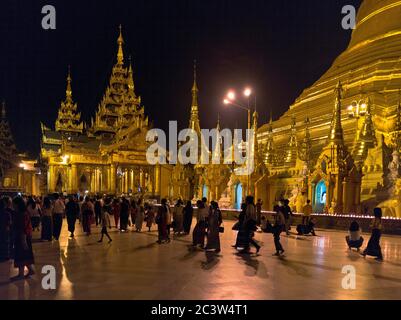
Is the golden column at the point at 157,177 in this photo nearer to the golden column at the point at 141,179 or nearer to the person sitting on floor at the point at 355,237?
the golden column at the point at 141,179

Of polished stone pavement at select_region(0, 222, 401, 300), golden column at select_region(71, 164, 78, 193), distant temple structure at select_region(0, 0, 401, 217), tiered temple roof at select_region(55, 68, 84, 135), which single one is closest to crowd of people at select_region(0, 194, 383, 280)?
polished stone pavement at select_region(0, 222, 401, 300)

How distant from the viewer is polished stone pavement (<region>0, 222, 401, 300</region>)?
6.48 m

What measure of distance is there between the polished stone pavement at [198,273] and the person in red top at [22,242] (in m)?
0.31

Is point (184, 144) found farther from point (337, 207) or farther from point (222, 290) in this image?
point (222, 290)

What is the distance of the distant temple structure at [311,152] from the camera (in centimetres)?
1992

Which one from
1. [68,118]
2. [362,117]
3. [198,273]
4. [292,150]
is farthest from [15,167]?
[198,273]

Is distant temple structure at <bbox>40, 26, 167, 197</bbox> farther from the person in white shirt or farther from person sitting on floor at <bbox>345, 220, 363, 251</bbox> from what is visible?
person sitting on floor at <bbox>345, 220, 363, 251</bbox>

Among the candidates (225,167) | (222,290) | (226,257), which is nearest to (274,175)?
(225,167)

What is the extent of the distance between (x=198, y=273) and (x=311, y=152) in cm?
2087

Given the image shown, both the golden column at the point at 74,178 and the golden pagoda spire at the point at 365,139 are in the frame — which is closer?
the golden pagoda spire at the point at 365,139

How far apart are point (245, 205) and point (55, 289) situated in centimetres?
572

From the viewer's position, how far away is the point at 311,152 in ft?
89.3

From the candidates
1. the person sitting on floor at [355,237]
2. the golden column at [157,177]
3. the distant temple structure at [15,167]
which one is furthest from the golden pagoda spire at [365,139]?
the distant temple structure at [15,167]

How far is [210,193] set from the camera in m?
32.0
